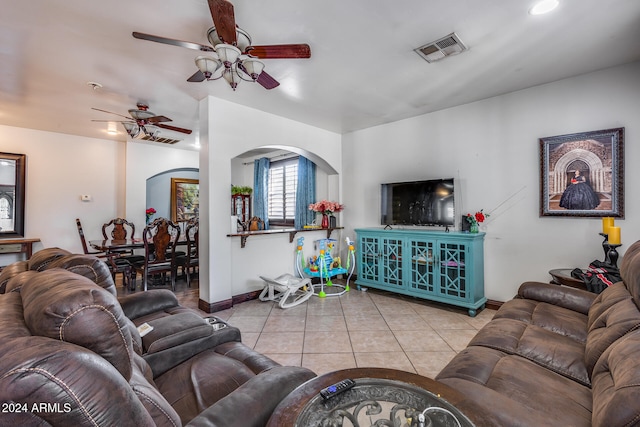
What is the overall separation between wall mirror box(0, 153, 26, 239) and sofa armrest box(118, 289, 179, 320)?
4548 millimetres

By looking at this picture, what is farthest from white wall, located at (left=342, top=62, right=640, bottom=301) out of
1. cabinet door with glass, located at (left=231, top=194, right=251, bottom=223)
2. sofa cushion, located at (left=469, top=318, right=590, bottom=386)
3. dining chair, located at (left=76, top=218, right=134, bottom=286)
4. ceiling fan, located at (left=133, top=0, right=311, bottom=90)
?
dining chair, located at (left=76, top=218, right=134, bottom=286)

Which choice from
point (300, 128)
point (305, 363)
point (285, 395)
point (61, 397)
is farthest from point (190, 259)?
point (61, 397)

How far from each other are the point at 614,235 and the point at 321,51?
123 inches

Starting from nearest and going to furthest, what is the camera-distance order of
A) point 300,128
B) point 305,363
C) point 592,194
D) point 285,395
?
point 285,395, point 305,363, point 592,194, point 300,128

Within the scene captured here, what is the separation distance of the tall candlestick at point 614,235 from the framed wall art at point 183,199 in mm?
7217

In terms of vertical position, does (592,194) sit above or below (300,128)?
below

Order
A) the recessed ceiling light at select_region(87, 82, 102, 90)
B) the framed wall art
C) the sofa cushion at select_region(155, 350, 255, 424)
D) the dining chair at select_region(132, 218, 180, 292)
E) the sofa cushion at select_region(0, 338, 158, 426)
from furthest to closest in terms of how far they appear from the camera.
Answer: the framed wall art
the dining chair at select_region(132, 218, 180, 292)
the recessed ceiling light at select_region(87, 82, 102, 90)
the sofa cushion at select_region(155, 350, 255, 424)
the sofa cushion at select_region(0, 338, 158, 426)

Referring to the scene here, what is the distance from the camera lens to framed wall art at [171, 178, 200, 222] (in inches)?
263

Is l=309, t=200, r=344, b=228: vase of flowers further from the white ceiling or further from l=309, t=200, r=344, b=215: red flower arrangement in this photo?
the white ceiling

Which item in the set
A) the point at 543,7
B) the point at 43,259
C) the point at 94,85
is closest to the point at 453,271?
the point at 543,7

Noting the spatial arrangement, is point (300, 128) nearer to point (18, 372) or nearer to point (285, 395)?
point (285, 395)

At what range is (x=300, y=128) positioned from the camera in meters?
4.62

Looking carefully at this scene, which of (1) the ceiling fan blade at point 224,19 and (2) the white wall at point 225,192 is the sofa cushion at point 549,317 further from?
(2) the white wall at point 225,192

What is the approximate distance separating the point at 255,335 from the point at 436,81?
3.42 metres
